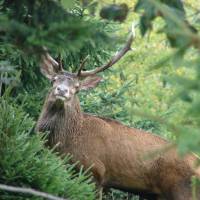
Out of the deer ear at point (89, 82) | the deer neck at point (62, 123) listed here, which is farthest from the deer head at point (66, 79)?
the deer neck at point (62, 123)

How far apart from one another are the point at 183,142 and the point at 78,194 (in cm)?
445

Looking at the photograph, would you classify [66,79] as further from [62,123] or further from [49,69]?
[62,123]

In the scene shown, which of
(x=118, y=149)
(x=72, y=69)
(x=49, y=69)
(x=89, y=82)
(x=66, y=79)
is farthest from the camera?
(x=72, y=69)

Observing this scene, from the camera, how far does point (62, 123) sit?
35.8 feet

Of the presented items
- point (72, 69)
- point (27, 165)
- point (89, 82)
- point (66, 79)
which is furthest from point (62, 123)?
point (27, 165)

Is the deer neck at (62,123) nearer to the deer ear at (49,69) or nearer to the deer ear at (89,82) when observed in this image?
the deer ear at (89,82)

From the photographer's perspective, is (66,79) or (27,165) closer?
(27,165)

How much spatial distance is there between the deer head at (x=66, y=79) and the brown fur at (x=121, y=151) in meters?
0.32

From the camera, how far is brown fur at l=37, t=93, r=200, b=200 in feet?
35.2

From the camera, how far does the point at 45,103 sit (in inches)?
419

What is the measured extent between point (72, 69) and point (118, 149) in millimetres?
1676

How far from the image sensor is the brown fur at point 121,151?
1072cm

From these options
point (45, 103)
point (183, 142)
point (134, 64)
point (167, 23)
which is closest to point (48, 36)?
point (167, 23)

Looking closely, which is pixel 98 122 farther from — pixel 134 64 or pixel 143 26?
pixel 134 64
